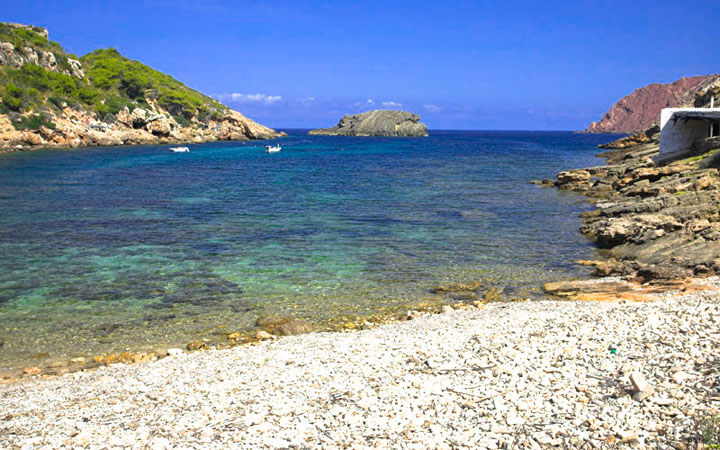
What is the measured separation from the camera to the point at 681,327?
402 inches

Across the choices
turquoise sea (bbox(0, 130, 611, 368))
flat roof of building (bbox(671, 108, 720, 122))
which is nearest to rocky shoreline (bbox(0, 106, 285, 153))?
turquoise sea (bbox(0, 130, 611, 368))

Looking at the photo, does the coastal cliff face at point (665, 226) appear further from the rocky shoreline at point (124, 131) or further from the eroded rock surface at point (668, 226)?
the rocky shoreline at point (124, 131)

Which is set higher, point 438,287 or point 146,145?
point 146,145

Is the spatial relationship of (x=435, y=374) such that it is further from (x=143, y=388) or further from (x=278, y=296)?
(x=278, y=296)

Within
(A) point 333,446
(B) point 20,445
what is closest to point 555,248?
(A) point 333,446

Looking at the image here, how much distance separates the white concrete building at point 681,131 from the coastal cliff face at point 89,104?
90.0m

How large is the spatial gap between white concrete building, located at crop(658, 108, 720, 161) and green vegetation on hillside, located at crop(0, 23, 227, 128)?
94764 millimetres

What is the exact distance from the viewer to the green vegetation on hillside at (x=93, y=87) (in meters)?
96.3

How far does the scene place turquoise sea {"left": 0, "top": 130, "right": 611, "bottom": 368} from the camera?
16.0 meters

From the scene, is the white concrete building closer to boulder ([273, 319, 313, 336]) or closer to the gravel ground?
the gravel ground

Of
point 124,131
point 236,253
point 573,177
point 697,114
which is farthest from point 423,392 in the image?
point 124,131

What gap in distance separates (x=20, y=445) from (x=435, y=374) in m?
6.87

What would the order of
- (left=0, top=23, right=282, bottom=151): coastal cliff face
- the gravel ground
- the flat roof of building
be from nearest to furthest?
the gravel ground, the flat roof of building, (left=0, top=23, right=282, bottom=151): coastal cliff face

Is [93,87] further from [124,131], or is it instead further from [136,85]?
[124,131]
